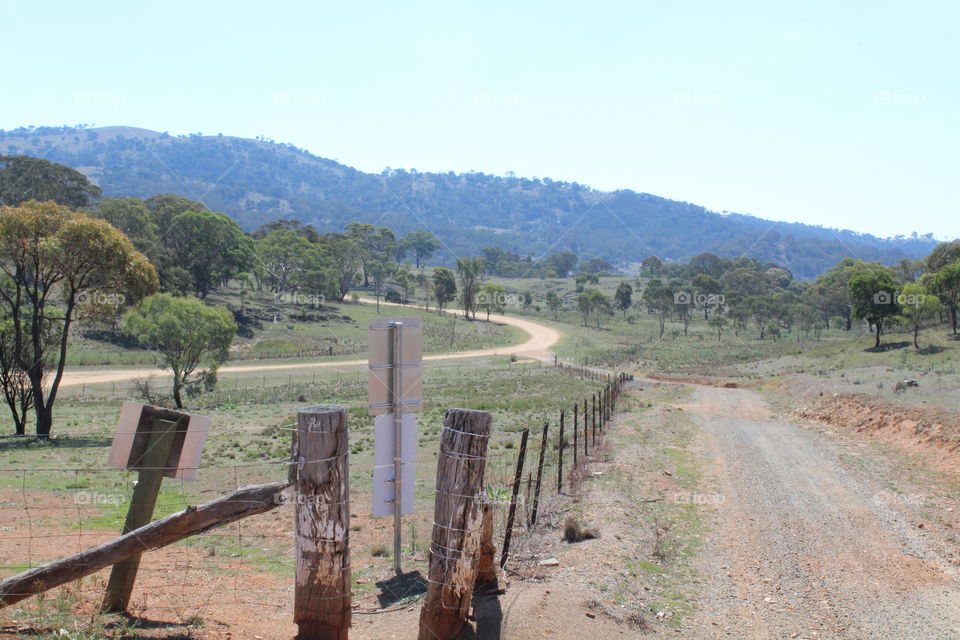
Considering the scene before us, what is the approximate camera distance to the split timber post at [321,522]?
491 centimetres

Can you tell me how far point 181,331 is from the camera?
105 feet

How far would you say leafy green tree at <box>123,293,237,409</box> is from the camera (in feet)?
105

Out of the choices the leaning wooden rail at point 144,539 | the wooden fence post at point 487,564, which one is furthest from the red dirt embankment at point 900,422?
the leaning wooden rail at point 144,539

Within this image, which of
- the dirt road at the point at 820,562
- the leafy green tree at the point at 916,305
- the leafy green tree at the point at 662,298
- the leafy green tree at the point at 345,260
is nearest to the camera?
the dirt road at the point at 820,562

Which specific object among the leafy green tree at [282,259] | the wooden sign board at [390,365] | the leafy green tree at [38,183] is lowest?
the wooden sign board at [390,365]

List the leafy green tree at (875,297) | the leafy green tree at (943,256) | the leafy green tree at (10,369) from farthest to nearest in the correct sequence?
the leafy green tree at (943,256) < the leafy green tree at (875,297) < the leafy green tree at (10,369)

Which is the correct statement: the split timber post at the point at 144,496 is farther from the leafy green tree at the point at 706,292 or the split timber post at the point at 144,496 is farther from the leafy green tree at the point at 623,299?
the leafy green tree at the point at 623,299

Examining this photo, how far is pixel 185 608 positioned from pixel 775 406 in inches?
1224

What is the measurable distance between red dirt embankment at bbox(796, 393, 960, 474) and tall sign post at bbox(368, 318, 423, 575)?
1411 cm

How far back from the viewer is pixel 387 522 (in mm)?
11086

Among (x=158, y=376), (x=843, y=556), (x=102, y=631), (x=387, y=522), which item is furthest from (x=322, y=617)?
(x=158, y=376)

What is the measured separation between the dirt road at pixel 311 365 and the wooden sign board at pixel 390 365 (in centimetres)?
3586

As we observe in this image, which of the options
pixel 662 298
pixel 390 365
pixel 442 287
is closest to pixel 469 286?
pixel 442 287

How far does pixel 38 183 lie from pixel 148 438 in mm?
97874
